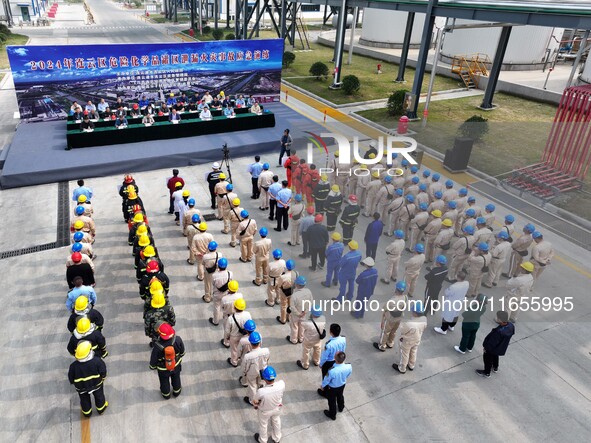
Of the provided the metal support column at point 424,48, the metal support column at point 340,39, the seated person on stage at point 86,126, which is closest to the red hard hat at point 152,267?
the seated person on stage at point 86,126

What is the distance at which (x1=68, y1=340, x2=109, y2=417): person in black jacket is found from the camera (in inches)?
245

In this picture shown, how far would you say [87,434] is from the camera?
6617 mm

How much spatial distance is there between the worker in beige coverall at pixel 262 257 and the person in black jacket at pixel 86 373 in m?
4.04

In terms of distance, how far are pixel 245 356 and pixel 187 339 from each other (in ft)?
7.71

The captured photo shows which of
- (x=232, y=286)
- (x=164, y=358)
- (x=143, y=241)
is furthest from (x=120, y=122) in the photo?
(x=164, y=358)

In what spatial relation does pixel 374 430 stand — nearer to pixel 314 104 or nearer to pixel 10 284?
pixel 10 284

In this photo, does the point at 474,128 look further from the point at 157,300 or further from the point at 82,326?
the point at 82,326

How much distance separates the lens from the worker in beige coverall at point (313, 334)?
7.30 m

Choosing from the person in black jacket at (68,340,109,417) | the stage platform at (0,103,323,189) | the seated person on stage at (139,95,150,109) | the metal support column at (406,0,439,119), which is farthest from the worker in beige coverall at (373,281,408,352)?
the seated person on stage at (139,95,150,109)

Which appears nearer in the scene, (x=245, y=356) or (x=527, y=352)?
(x=245, y=356)

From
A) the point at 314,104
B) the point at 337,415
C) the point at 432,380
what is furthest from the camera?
the point at 314,104

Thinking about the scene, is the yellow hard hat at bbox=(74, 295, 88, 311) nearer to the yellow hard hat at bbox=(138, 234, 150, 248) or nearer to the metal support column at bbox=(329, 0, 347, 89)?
the yellow hard hat at bbox=(138, 234, 150, 248)

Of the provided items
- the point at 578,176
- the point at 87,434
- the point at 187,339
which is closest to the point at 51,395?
the point at 87,434

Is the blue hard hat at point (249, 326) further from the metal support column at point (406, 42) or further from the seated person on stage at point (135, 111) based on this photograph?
the metal support column at point (406, 42)
